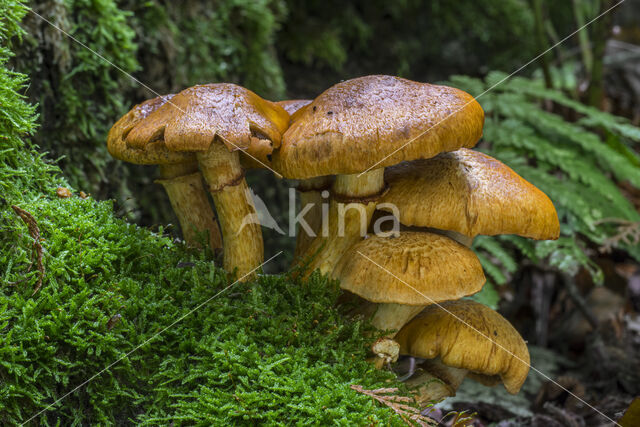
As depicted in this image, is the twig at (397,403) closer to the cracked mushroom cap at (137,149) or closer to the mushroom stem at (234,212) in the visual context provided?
the mushroom stem at (234,212)

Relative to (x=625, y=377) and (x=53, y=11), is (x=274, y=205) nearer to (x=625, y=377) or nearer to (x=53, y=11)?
(x=53, y=11)

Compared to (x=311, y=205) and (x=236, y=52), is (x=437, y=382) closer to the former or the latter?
(x=311, y=205)

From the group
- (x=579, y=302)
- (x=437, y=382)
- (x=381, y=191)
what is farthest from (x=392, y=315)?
(x=579, y=302)

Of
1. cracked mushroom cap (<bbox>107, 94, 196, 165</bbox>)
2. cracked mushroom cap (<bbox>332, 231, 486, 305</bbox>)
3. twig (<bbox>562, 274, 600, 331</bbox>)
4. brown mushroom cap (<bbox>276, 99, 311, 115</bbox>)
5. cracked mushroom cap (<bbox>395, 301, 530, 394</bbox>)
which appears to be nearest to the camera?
cracked mushroom cap (<bbox>332, 231, 486, 305</bbox>)

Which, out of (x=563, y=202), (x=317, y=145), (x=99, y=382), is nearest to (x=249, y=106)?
(x=317, y=145)

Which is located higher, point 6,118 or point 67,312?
point 6,118

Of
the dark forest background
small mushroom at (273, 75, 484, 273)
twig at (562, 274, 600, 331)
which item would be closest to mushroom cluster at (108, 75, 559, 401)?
small mushroom at (273, 75, 484, 273)

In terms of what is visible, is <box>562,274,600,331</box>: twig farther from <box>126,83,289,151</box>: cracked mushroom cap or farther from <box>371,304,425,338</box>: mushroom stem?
<box>126,83,289,151</box>: cracked mushroom cap

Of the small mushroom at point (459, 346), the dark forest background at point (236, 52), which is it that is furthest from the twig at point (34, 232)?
the small mushroom at point (459, 346)
